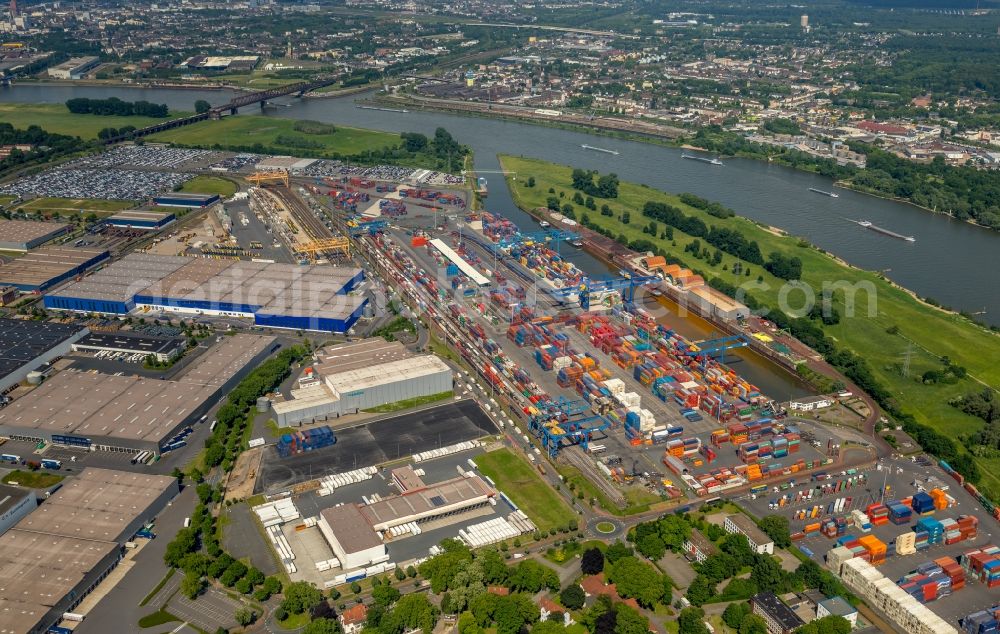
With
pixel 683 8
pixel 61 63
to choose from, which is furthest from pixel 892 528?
pixel 683 8

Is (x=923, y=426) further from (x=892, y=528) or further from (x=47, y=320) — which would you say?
(x=47, y=320)

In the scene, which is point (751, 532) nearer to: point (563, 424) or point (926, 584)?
point (926, 584)

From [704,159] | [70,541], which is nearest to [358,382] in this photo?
[70,541]

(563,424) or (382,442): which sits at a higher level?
(563,424)

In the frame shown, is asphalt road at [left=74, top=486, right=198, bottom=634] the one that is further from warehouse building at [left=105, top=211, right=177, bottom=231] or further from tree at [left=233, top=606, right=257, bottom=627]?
warehouse building at [left=105, top=211, right=177, bottom=231]

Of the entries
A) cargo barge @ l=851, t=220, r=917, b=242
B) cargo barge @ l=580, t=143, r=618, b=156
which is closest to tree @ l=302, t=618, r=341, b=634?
cargo barge @ l=851, t=220, r=917, b=242

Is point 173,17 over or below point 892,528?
over
